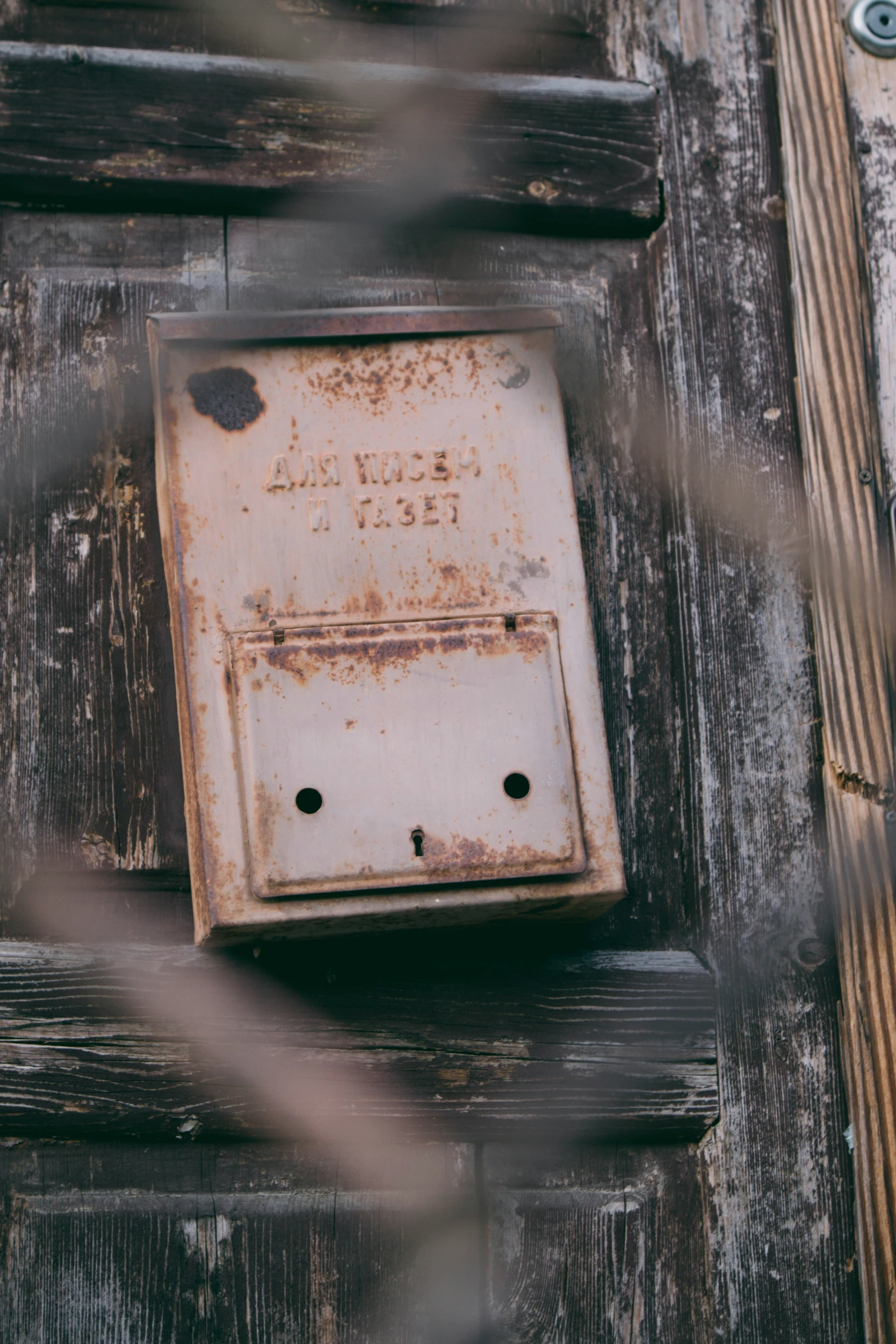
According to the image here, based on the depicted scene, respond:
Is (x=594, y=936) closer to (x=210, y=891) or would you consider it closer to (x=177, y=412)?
(x=210, y=891)

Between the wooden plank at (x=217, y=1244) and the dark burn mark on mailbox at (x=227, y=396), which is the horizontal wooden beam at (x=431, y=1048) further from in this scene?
the dark burn mark on mailbox at (x=227, y=396)

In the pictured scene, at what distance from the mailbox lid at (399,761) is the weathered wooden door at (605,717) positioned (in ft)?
0.45

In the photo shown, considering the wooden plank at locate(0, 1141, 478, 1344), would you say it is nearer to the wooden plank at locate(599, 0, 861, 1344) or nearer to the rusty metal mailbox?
the wooden plank at locate(599, 0, 861, 1344)

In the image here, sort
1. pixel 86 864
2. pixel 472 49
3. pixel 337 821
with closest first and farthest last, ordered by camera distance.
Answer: pixel 337 821 → pixel 86 864 → pixel 472 49

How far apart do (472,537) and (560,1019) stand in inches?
16.2

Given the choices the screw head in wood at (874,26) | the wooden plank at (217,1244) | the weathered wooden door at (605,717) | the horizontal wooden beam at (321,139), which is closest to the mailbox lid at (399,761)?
the weathered wooden door at (605,717)

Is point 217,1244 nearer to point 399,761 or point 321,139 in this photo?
point 399,761

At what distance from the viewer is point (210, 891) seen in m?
0.75

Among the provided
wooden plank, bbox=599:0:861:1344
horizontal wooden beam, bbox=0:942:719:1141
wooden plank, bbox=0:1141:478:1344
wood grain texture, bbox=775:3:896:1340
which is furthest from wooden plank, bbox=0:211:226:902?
wood grain texture, bbox=775:3:896:1340

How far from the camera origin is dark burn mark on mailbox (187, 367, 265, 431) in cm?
80

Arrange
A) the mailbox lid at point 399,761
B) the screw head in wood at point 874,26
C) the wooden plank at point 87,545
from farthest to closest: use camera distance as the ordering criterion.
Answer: the screw head in wood at point 874,26
the wooden plank at point 87,545
the mailbox lid at point 399,761

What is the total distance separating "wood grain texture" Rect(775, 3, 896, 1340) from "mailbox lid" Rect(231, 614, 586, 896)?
1.08 feet

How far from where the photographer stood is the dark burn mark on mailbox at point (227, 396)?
2.64ft

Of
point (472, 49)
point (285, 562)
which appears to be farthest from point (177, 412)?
point (472, 49)
